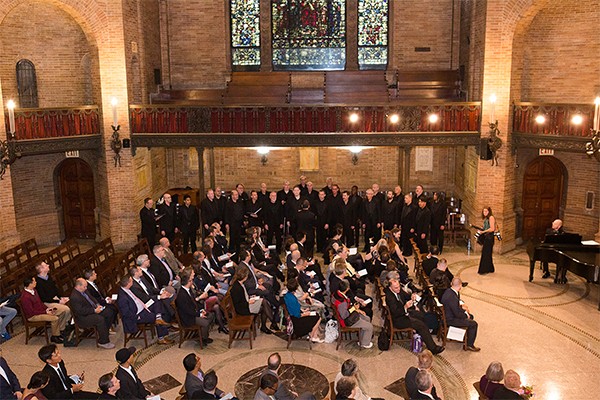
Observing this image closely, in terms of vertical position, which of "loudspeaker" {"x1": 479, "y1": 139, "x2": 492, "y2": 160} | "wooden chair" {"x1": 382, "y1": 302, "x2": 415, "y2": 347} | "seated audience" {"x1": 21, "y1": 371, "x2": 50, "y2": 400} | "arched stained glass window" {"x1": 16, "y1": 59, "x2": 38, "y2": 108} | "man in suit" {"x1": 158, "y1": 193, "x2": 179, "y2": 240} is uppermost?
"arched stained glass window" {"x1": 16, "y1": 59, "x2": 38, "y2": 108}

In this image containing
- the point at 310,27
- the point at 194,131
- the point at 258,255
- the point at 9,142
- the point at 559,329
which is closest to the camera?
the point at 559,329

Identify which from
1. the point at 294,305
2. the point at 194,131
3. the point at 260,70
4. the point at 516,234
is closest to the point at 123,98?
the point at 194,131

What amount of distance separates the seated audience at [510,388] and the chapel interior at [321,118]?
11.4 feet

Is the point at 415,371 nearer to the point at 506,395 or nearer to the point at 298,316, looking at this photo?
the point at 506,395

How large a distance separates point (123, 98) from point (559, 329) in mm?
12725

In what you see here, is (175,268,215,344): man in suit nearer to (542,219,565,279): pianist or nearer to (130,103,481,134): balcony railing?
(130,103,481,134): balcony railing

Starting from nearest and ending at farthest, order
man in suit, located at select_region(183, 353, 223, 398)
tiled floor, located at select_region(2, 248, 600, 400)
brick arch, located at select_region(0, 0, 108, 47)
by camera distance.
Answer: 1. man in suit, located at select_region(183, 353, 223, 398)
2. tiled floor, located at select_region(2, 248, 600, 400)
3. brick arch, located at select_region(0, 0, 108, 47)

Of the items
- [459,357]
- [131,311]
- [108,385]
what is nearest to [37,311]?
[131,311]

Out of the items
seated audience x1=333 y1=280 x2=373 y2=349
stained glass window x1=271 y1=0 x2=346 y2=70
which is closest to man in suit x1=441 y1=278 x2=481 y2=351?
seated audience x1=333 y1=280 x2=373 y2=349

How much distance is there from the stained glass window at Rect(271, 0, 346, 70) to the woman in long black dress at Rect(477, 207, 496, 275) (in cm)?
905

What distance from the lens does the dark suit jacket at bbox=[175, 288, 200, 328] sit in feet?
36.4

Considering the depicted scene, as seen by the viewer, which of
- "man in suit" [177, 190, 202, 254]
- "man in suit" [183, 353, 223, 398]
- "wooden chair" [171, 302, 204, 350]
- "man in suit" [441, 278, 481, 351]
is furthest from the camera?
"man in suit" [177, 190, 202, 254]

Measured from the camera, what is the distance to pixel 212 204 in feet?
55.1

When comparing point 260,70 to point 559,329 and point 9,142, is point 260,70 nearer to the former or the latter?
point 9,142
